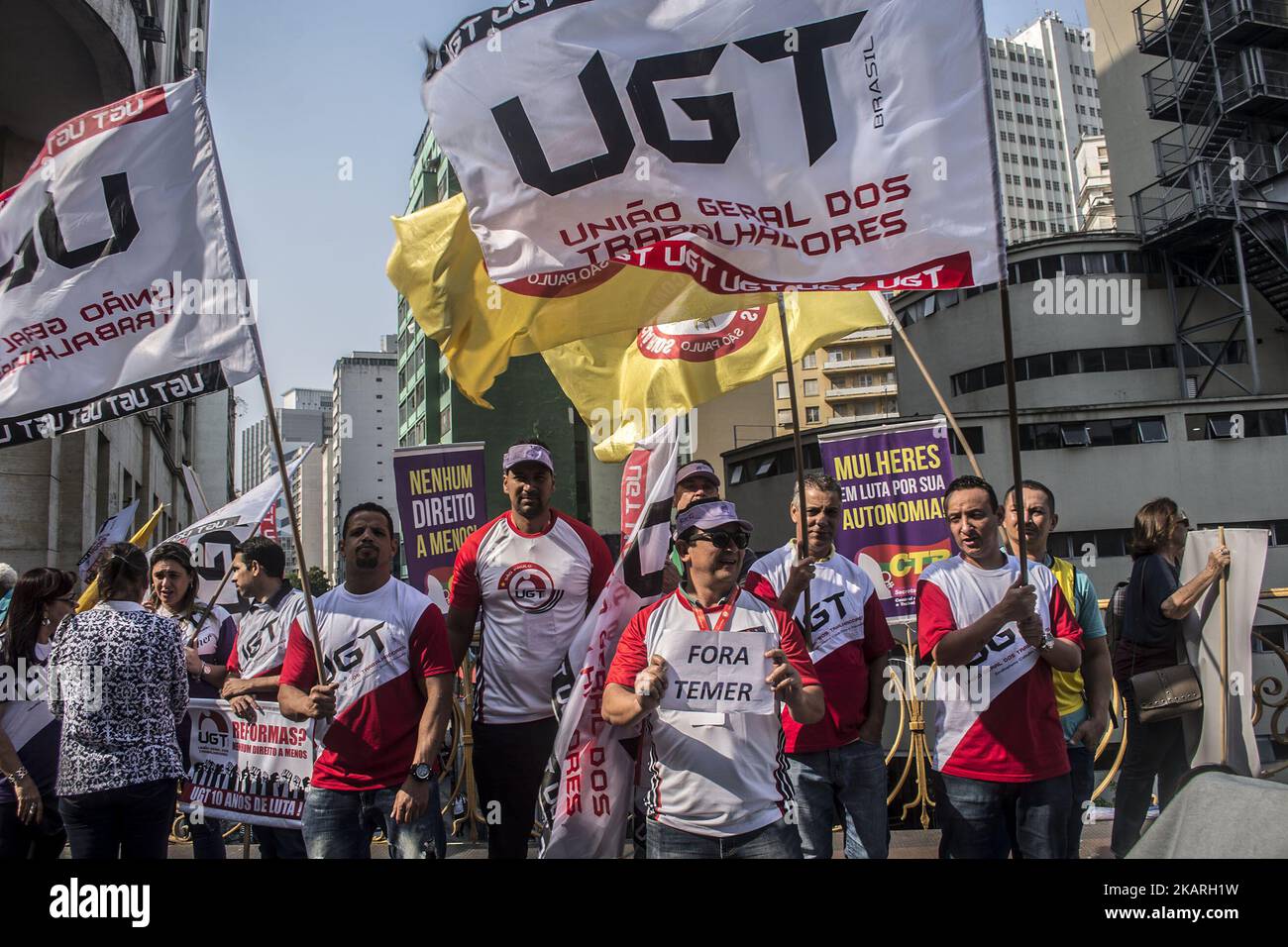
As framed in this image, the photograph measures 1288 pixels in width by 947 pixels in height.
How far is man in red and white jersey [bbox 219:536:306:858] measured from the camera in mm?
5137

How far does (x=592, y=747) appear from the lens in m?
3.98

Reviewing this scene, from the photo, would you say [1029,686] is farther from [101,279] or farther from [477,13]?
[101,279]

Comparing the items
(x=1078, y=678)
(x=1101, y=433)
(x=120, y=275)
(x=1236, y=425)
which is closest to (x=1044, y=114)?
(x=1236, y=425)

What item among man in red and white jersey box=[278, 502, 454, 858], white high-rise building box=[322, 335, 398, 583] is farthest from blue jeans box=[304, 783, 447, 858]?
white high-rise building box=[322, 335, 398, 583]

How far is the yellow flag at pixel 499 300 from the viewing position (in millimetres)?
4844

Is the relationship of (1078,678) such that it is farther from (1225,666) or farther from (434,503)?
(434,503)

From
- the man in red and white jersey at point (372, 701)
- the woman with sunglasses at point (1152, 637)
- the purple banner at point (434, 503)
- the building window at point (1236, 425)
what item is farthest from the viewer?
the building window at point (1236, 425)

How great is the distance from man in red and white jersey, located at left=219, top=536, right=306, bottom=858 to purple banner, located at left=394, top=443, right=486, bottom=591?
13.5 ft

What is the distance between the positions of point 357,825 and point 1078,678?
3297mm

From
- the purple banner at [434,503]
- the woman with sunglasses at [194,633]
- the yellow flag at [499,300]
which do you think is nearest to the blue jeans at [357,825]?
the woman with sunglasses at [194,633]

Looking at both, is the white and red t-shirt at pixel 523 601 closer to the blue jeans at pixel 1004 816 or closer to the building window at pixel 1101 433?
the blue jeans at pixel 1004 816

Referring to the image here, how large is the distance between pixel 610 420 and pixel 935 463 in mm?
2661

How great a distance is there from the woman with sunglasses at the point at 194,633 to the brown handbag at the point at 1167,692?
4922mm

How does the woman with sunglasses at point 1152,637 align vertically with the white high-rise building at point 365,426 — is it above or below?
below
